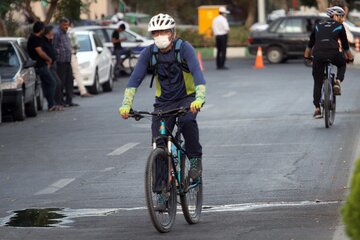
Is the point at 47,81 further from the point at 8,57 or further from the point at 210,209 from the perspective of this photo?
the point at 210,209

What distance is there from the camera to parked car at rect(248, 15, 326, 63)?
135 feet

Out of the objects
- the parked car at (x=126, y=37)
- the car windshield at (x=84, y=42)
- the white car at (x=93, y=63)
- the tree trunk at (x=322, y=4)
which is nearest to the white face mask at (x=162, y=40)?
the white car at (x=93, y=63)

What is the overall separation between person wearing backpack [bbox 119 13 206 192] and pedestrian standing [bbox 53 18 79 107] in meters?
15.8

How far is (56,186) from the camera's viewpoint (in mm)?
12805

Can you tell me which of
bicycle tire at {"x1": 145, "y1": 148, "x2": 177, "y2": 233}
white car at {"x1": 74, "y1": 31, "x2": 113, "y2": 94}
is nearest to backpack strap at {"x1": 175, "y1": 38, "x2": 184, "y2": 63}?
bicycle tire at {"x1": 145, "y1": 148, "x2": 177, "y2": 233}

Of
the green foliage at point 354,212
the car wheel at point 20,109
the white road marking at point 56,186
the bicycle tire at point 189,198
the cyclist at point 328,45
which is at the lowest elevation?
the car wheel at point 20,109

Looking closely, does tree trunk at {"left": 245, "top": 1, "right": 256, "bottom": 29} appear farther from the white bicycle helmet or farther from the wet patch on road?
the white bicycle helmet

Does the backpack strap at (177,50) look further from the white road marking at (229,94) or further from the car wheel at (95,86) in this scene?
the car wheel at (95,86)

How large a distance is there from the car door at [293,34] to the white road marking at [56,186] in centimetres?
2848

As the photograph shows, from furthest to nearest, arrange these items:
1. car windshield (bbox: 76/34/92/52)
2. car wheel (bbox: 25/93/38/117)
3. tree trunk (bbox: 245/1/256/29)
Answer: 1. tree trunk (bbox: 245/1/256/29)
2. car windshield (bbox: 76/34/92/52)
3. car wheel (bbox: 25/93/38/117)

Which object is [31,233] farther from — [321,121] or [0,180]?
[321,121]

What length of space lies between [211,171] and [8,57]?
1054 centimetres

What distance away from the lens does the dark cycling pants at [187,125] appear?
960 centimetres

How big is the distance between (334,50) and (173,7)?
54682 millimetres
